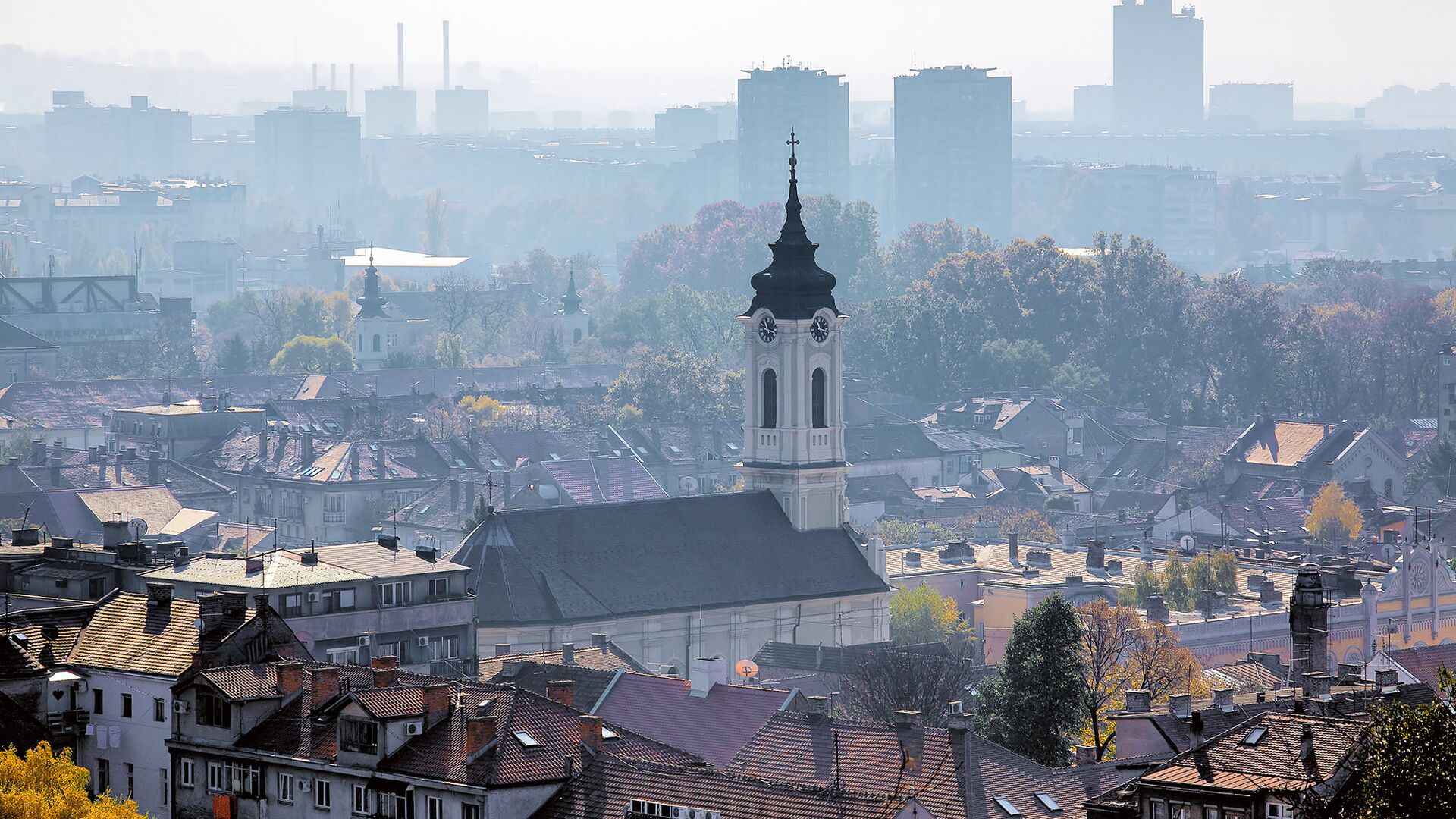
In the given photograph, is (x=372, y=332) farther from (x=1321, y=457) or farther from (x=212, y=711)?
(x=212, y=711)

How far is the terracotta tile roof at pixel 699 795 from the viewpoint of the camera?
141 feet

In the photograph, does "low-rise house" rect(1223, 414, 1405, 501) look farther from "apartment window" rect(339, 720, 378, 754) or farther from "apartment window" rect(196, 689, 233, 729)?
"apartment window" rect(339, 720, 378, 754)

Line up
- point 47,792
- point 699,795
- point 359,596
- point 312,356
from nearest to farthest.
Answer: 1. point 699,795
2. point 47,792
3. point 359,596
4. point 312,356

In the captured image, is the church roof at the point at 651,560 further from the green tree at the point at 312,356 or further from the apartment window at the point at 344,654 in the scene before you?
the green tree at the point at 312,356

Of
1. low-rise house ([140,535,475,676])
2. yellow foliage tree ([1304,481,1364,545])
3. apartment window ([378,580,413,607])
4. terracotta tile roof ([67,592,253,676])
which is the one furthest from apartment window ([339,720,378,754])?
yellow foliage tree ([1304,481,1364,545])

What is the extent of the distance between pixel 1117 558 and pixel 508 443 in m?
37.6

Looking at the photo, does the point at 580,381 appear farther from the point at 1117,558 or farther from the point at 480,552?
the point at 480,552

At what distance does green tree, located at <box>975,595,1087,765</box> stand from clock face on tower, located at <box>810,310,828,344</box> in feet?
60.4

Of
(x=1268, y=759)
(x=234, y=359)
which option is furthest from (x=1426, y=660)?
(x=234, y=359)

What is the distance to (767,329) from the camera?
8125 cm

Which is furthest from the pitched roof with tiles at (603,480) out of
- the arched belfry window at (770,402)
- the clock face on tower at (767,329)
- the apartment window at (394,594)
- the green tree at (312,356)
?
the apartment window at (394,594)

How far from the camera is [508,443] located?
432 feet

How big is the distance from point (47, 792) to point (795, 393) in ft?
124

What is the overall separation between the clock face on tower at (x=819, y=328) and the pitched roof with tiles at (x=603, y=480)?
35.0 metres
